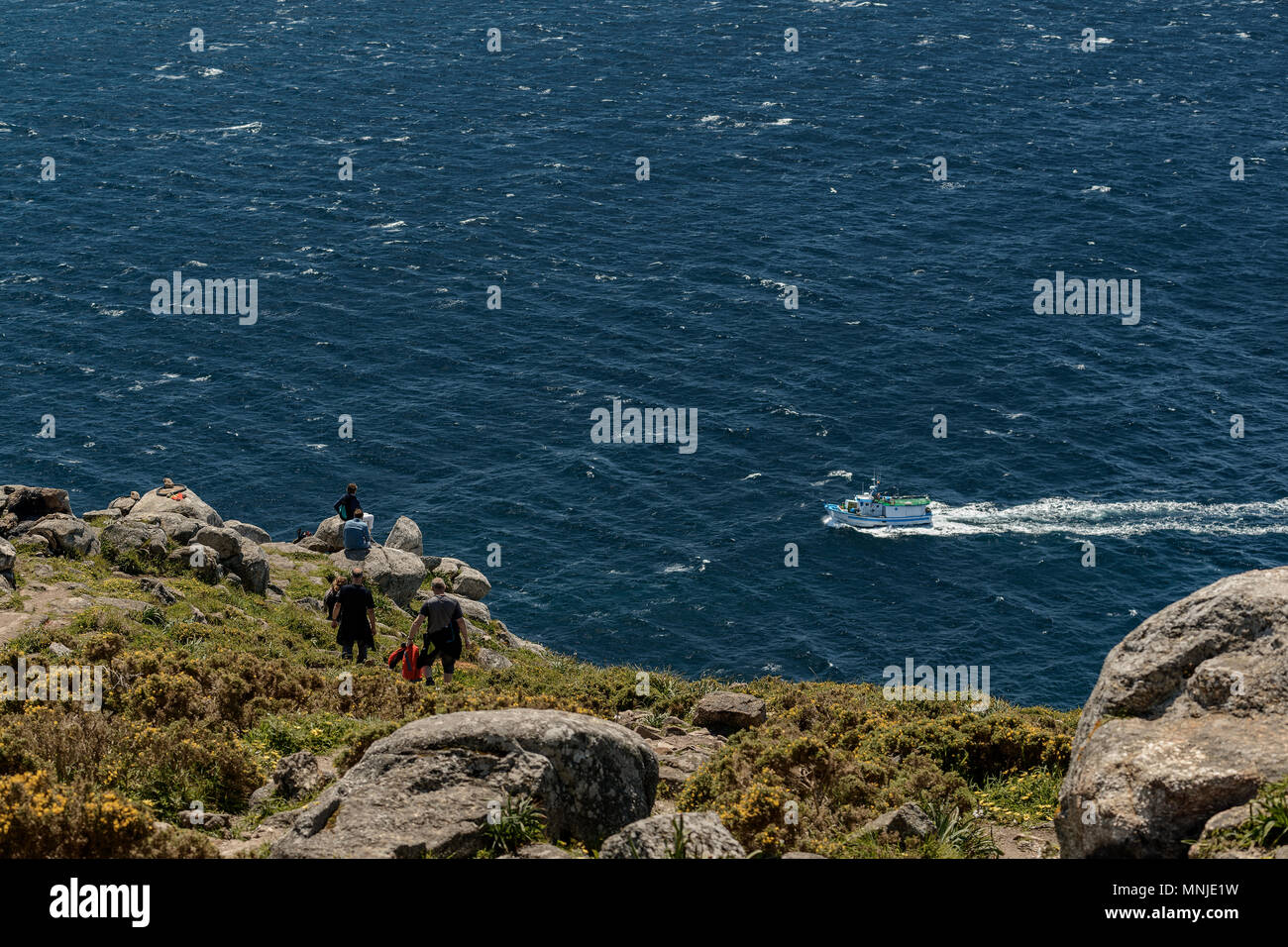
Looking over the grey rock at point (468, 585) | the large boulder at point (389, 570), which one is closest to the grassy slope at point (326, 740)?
the large boulder at point (389, 570)

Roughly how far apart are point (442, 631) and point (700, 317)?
89257 millimetres

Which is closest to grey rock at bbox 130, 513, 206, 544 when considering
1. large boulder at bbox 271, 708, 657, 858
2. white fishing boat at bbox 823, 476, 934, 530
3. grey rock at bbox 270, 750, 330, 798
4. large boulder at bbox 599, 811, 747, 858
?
grey rock at bbox 270, 750, 330, 798

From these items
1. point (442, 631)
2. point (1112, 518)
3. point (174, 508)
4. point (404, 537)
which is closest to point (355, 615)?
point (442, 631)

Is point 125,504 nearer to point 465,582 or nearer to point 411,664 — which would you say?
point 465,582

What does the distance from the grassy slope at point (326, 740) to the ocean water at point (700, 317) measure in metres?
48.6

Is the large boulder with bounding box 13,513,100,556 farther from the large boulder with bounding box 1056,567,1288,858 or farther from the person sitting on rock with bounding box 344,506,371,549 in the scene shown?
the large boulder with bounding box 1056,567,1288,858

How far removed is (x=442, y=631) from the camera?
26969 millimetres

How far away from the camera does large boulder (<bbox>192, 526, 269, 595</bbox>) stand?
126 feet

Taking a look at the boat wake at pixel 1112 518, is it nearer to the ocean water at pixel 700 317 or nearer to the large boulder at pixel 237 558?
the ocean water at pixel 700 317

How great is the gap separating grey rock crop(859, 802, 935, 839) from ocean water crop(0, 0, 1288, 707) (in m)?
58.9

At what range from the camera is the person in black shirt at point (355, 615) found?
29.7 m

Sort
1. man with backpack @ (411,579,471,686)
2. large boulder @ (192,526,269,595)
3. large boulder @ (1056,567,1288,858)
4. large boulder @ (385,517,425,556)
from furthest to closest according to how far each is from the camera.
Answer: large boulder @ (385,517,425,556)
large boulder @ (192,526,269,595)
man with backpack @ (411,579,471,686)
large boulder @ (1056,567,1288,858)
